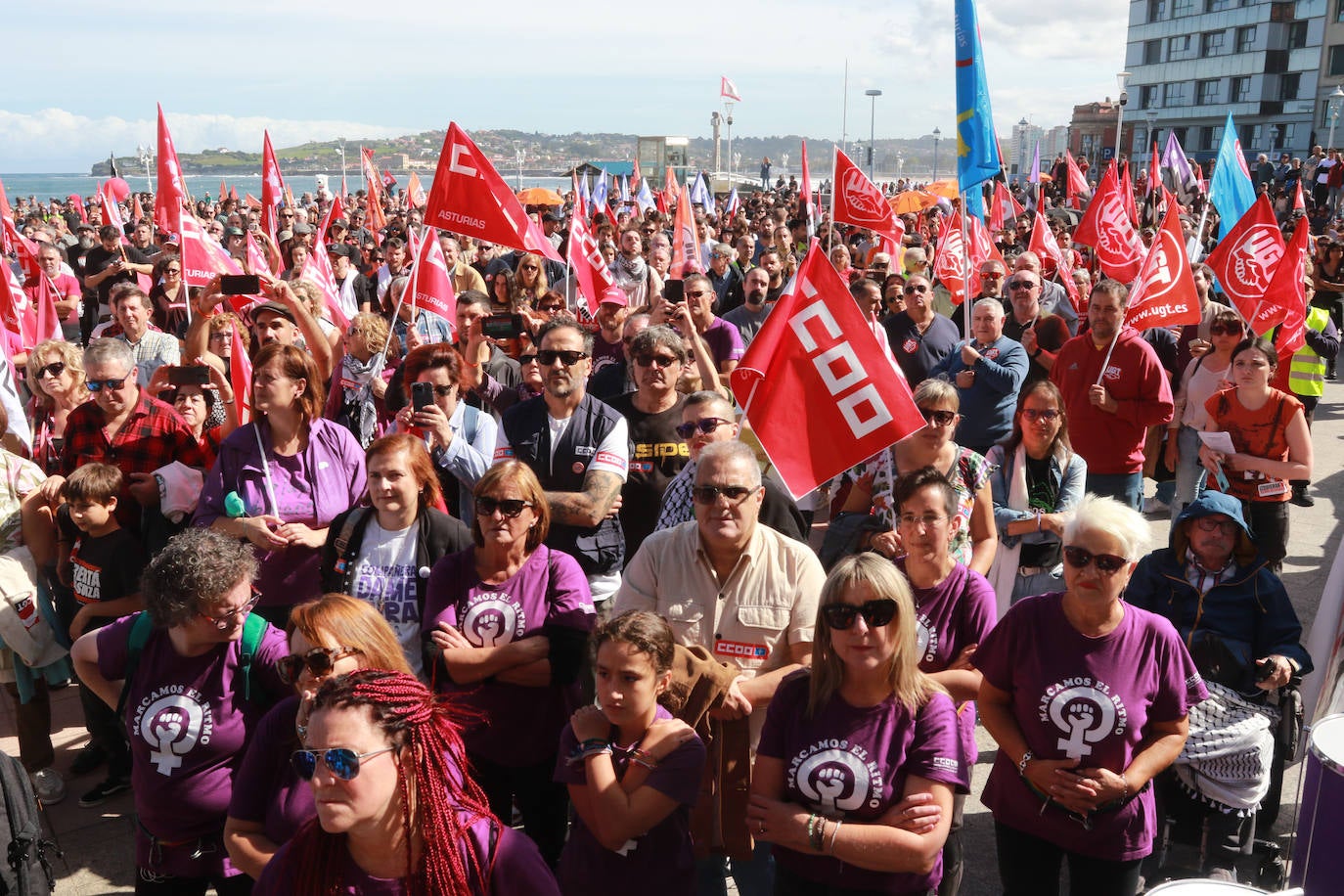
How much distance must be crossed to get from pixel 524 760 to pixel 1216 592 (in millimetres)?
2541

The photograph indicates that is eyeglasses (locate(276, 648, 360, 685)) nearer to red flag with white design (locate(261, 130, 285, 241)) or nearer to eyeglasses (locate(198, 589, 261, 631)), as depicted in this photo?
eyeglasses (locate(198, 589, 261, 631))

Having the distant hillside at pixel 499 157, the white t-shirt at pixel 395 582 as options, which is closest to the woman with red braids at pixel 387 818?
the white t-shirt at pixel 395 582

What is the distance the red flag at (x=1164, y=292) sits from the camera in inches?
273

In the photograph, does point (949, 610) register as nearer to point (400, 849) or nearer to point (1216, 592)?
point (1216, 592)

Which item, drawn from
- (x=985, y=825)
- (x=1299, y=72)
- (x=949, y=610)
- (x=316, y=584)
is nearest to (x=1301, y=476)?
(x=985, y=825)

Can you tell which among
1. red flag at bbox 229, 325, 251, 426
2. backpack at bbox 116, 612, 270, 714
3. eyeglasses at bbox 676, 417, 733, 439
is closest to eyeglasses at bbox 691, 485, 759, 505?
eyeglasses at bbox 676, 417, 733, 439

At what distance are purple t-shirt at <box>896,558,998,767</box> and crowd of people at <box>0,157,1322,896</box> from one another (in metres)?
0.01

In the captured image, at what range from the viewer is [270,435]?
445 cm

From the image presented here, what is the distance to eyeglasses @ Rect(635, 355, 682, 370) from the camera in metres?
4.81

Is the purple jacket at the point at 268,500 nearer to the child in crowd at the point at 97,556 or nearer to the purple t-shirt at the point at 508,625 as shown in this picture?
the child in crowd at the point at 97,556

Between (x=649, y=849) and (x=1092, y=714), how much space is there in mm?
1347

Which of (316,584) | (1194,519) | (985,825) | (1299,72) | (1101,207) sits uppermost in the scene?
(1299,72)

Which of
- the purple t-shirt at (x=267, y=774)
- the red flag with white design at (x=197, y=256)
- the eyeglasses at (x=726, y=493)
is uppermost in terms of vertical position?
the red flag with white design at (x=197, y=256)

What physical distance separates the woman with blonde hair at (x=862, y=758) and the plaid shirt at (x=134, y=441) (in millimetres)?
3414
